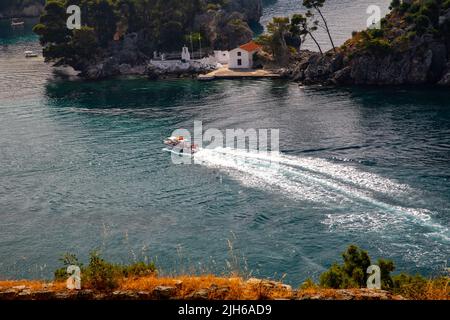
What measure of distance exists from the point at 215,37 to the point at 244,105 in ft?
172

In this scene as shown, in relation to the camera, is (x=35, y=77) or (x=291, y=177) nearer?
(x=291, y=177)

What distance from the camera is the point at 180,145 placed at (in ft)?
279

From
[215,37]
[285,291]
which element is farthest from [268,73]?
[285,291]

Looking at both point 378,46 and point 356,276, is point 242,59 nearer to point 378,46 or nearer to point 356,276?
point 378,46

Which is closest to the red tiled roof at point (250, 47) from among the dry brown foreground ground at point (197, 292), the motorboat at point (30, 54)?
the motorboat at point (30, 54)

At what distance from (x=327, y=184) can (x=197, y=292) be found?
43959mm

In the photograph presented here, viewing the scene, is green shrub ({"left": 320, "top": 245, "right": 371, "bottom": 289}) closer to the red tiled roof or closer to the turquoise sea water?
the turquoise sea water

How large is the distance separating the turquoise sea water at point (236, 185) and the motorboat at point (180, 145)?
180 cm

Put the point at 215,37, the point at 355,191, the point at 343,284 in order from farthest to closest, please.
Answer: the point at 215,37 → the point at 355,191 → the point at 343,284

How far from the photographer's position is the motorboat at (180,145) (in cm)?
8462

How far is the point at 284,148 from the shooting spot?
8381cm

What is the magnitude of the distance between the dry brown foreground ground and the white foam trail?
108 ft

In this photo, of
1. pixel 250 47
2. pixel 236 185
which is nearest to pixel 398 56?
pixel 250 47

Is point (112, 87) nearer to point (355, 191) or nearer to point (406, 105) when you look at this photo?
point (406, 105)
